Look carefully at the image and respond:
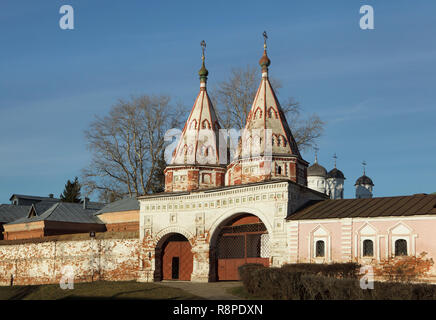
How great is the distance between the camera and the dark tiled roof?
706 inches

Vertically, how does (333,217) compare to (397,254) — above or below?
above

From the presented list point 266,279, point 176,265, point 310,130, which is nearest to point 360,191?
point 310,130

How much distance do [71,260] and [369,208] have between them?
1511cm

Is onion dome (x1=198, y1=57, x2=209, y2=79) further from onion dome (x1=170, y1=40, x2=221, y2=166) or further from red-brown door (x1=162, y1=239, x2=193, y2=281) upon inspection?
red-brown door (x1=162, y1=239, x2=193, y2=281)

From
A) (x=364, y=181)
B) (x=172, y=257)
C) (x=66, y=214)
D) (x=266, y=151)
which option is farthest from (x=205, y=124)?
(x=364, y=181)

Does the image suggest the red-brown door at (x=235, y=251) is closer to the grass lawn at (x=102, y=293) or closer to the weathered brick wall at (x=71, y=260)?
the grass lawn at (x=102, y=293)

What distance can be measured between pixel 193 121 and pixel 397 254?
12403 mm

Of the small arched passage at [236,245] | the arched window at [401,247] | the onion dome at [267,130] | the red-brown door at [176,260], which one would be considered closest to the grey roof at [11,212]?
the red-brown door at [176,260]

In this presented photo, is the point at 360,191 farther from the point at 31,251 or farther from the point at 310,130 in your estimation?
the point at 31,251

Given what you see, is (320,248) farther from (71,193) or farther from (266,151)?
(71,193)

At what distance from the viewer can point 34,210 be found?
36.8 m

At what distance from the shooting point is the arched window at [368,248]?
1828 centimetres

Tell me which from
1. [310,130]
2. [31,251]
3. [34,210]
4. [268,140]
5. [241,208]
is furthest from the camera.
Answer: [34,210]
